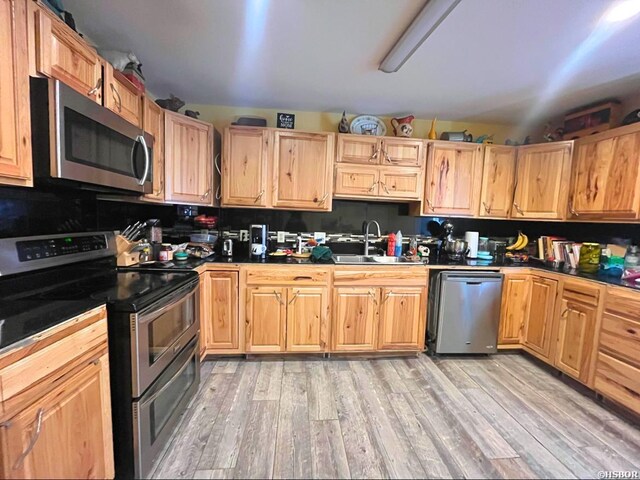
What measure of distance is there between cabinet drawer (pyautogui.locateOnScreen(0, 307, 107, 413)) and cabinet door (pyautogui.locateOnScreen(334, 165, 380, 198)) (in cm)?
209

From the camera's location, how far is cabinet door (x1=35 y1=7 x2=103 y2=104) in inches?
45.3

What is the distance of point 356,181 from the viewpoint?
8.97ft

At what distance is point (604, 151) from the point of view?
2344 mm

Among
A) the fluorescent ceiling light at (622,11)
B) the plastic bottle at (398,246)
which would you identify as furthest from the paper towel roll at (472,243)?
the fluorescent ceiling light at (622,11)

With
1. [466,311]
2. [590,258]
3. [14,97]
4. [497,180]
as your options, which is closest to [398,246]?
[466,311]

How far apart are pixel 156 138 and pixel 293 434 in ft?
7.50

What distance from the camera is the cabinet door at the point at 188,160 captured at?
7.45 ft

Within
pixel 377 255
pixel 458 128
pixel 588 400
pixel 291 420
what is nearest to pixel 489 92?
A: pixel 458 128

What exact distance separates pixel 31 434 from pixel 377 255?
2.69 m

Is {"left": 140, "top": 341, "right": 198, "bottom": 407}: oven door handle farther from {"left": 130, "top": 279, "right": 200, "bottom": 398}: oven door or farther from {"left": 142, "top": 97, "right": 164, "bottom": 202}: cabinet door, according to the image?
{"left": 142, "top": 97, "right": 164, "bottom": 202}: cabinet door

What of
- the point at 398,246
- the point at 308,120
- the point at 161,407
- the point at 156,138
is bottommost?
the point at 161,407

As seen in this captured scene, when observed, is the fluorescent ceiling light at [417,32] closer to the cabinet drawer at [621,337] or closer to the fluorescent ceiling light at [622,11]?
the fluorescent ceiling light at [622,11]

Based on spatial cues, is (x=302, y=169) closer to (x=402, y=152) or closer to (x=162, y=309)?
(x=402, y=152)

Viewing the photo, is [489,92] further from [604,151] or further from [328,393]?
[328,393]
